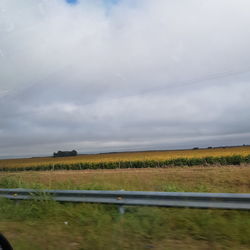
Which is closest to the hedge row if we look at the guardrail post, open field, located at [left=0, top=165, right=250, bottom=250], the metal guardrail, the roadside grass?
the metal guardrail

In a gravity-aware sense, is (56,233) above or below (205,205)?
below

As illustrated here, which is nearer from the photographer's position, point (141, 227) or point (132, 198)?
point (141, 227)

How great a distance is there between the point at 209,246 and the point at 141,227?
115 cm

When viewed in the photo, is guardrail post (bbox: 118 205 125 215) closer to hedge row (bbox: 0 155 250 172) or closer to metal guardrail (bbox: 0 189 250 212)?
metal guardrail (bbox: 0 189 250 212)

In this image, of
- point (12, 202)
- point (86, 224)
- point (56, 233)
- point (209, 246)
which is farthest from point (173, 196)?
point (12, 202)

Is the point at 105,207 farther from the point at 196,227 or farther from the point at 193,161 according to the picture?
the point at 193,161

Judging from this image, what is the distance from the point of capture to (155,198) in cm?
511

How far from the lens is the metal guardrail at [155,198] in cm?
459

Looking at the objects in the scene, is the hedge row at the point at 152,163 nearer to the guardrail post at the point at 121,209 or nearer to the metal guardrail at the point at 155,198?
the metal guardrail at the point at 155,198

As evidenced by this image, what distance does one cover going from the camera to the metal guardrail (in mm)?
4594

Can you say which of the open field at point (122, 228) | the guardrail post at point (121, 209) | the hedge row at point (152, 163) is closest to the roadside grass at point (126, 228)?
the open field at point (122, 228)

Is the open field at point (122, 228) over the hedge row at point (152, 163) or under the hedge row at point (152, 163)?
over

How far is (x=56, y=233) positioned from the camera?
4828 mm

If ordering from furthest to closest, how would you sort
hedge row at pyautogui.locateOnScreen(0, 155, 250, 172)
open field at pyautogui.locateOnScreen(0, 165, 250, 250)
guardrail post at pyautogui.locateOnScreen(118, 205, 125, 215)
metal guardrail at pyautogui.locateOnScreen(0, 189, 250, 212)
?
hedge row at pyautogui.locateOnScreen(0, 155, 250, 172), guardrail post at pyautogui.locateOnScreen(118, 205, 125, 215), metal guardrail at pyautogui.locateOnScreen(0, 189, 250, 212), open field at pyautogui.locateOnScreen(0, 165, 250, 250)
